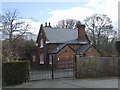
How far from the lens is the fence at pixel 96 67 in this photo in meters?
24.7

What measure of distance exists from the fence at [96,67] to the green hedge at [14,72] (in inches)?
225

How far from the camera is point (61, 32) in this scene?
57156 mm

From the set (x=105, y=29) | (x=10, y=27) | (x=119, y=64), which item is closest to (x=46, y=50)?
(x=10, y=27)

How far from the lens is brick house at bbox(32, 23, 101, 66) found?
49531 mm

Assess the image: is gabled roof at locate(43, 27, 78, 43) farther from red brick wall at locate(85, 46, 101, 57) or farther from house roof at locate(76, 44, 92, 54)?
red brick wall at locate(85, 46, 101, 57)

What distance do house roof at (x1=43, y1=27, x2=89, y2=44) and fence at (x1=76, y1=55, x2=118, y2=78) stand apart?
91.8ft

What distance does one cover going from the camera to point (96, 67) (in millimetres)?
25391

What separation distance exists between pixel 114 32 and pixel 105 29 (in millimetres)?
2735

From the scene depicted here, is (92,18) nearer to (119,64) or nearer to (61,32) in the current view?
(61,32)

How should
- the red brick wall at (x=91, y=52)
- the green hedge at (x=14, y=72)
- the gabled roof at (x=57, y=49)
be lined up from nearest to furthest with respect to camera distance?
the green hedge at (x=14, y=72)
the gabled roof at (x=57, y=49)
the red brick wall at (x=91, y=52)

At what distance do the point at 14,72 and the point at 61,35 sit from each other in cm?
3625

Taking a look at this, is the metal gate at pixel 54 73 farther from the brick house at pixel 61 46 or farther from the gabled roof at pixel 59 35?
the gabled roof at pixel 59 35

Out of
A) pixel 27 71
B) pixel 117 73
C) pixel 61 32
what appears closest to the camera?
pixel 27 71

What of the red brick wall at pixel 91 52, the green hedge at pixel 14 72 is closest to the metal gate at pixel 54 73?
the green hedge at pixel 14 72
